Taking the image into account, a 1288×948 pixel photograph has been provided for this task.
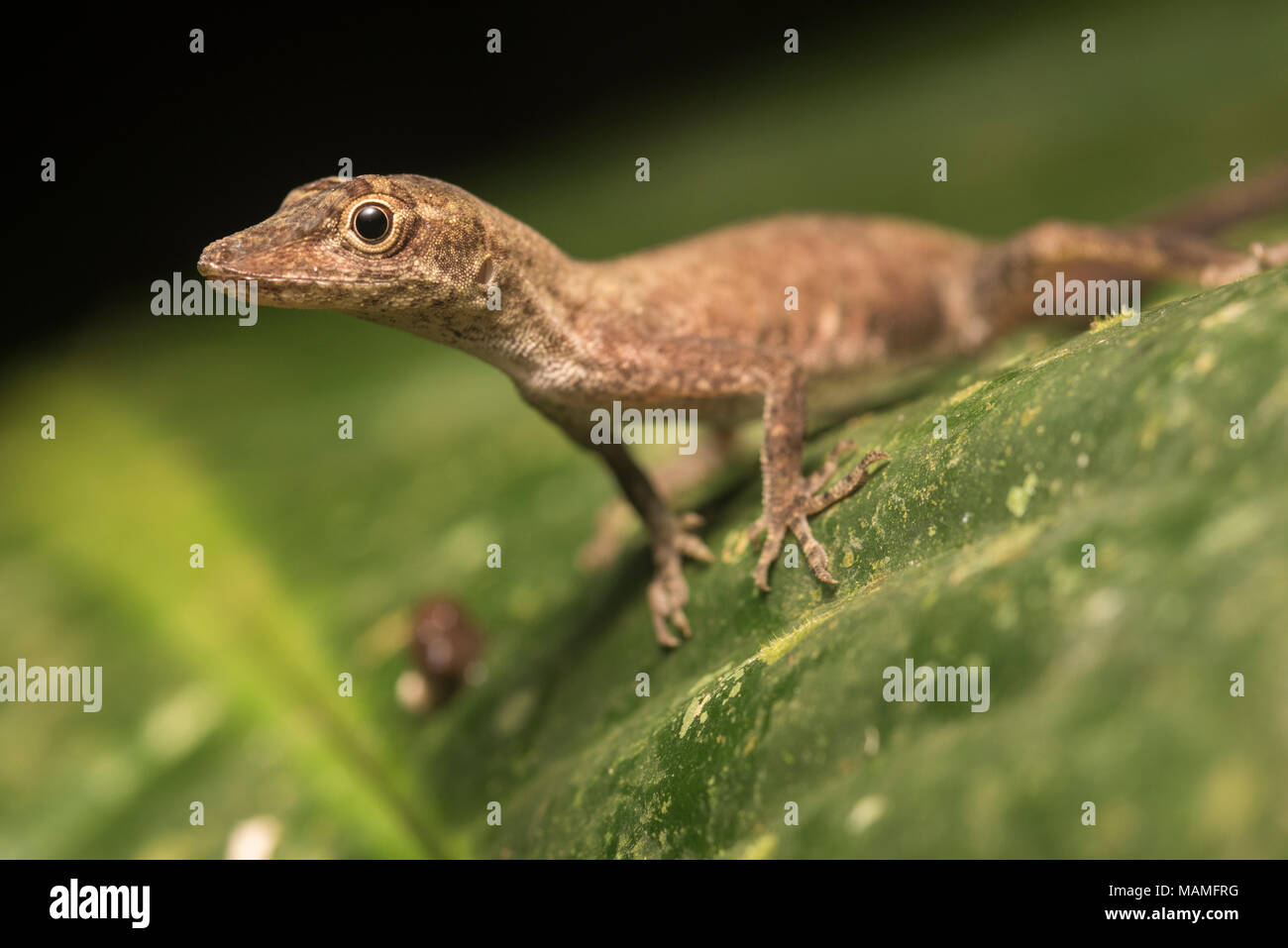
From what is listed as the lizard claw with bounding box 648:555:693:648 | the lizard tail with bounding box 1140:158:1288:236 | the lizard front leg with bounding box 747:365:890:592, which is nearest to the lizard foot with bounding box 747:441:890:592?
the lizard front leg with bounding box 747:365:890:592

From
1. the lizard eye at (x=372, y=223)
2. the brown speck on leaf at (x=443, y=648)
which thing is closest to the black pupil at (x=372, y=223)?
the lizard eye at (x=372, y=223)

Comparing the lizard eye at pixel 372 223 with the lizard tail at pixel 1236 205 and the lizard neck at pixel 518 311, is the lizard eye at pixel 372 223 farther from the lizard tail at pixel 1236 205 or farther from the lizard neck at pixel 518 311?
the lizard tail at pixel 1236 205

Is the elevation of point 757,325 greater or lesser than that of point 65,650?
greater

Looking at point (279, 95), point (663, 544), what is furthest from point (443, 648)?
point (279, 95)

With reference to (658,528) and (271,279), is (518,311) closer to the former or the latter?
(271,279)

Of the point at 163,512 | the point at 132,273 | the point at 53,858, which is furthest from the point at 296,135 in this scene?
the point at 53,858
